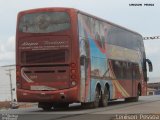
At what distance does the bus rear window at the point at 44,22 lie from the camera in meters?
22.0

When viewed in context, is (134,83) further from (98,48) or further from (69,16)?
(69,16)

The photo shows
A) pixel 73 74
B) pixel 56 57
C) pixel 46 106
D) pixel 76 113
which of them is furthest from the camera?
pixel 46 106

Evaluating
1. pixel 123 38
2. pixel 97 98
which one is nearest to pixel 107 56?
pixel 97 98

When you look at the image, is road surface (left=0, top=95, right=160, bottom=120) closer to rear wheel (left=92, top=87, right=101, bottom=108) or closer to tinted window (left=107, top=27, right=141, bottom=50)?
rear wheel (left=92, top=87, right=101, bottom=108)

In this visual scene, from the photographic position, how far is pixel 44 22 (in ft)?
73.0

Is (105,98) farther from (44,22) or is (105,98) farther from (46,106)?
(44,22)

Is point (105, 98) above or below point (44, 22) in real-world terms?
below

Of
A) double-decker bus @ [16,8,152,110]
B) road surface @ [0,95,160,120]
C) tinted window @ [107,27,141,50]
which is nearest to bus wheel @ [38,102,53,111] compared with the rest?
double-decker bus @ [16,8,152,110]

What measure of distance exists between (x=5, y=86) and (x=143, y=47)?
46062mm

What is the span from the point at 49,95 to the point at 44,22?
122 inches

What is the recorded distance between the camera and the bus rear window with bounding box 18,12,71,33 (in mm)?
22031

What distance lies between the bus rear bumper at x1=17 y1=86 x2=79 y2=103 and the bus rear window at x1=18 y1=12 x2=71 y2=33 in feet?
8.47

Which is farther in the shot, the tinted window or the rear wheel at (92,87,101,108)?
the tinted window

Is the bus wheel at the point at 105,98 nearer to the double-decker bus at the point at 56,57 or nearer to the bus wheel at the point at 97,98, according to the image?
the bus wheel at the point at 97,98
